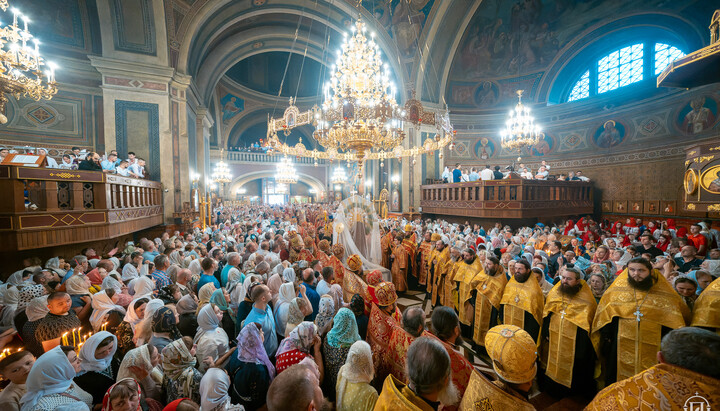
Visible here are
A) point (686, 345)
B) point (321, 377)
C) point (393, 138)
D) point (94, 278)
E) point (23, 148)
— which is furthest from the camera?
point (23, 148)

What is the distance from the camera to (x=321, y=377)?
2.45 metres

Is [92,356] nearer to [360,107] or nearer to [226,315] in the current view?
[226,315]

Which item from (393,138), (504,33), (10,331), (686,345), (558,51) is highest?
(504,33)

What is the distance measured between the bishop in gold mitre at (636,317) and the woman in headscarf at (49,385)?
181 inches

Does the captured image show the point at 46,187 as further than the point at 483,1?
No

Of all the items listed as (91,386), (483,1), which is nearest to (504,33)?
(483,1)

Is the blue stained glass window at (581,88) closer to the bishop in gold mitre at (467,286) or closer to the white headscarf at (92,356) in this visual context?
the bishop in gold mitre at (467,286)

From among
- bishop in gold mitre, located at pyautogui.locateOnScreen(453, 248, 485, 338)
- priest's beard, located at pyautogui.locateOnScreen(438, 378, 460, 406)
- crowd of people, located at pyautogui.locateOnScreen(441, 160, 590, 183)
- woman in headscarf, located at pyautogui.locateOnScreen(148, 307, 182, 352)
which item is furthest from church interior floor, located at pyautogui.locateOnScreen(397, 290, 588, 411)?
crowd of people, located at pyautogui.locateOnScreen(441, 160, 590, 183)

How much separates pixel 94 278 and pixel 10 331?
1.52 meters

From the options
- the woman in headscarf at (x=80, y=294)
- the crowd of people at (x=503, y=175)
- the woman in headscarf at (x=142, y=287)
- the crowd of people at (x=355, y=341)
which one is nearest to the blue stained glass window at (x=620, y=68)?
the crowd of people at (x=503, y=175)

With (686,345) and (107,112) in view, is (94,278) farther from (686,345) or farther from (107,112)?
(107,112)

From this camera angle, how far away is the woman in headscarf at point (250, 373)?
2.16m

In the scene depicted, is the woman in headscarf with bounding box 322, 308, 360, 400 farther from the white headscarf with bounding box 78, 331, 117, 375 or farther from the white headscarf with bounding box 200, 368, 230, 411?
the white headscarf with bounding box 78, 331, 117, 375

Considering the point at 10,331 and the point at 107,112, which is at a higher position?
the point at 107,112
